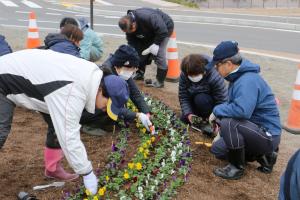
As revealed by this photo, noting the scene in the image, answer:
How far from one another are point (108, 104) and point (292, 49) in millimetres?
9734

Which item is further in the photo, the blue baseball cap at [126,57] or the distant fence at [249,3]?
the distant fence at [249,3]

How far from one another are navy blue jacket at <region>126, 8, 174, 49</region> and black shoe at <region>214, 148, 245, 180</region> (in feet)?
10.1

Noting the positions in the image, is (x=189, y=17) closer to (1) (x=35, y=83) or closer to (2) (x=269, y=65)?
(2) (x=269, y=65)

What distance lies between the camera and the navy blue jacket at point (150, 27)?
22.4 ft

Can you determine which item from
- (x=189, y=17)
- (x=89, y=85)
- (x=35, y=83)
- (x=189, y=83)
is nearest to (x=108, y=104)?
(x=89, y=85)

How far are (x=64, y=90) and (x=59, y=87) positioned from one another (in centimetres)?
5

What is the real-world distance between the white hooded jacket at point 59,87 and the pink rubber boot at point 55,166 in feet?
2.60

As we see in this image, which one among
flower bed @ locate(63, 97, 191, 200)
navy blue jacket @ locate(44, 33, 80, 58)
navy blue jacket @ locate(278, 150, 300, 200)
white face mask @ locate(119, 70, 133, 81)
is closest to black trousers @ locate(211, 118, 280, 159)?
flower bed @ locate(63, 97, 191, 200)

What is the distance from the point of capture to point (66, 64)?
10.3ft

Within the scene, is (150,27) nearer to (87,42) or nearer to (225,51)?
(87,42)

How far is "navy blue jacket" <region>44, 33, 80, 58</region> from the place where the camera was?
467cm

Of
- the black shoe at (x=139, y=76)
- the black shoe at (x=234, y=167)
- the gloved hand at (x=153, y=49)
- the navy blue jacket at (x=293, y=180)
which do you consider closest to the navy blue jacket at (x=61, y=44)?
the black shoe at (x=234, y=167)

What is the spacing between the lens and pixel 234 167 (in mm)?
4281

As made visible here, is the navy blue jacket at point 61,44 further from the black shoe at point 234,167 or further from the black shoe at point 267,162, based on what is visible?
the black shoe at point 267,162
